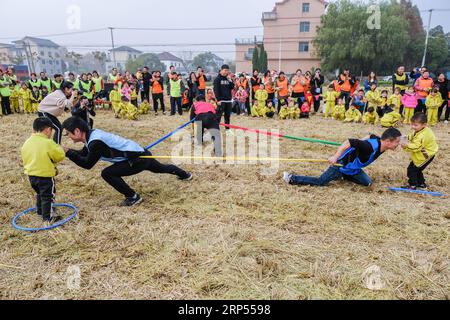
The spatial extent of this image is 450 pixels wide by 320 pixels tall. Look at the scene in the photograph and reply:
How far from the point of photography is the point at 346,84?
1095 centimetres

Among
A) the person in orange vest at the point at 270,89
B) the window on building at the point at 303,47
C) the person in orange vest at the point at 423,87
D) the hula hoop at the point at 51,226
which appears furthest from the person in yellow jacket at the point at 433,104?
the window on building at the point at 303,47

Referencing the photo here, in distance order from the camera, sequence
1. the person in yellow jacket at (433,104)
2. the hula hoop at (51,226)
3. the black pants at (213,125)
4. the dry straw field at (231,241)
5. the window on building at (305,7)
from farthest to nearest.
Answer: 1. the window on building at (305,7)
2. the person in yellow jacket at (433,104)
3. the black pants at (213,125)
4. the hula hoop at (51,226)
5. the dry straw field at (231,241)

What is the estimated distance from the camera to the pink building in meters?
42.0

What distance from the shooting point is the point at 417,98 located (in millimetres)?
9531

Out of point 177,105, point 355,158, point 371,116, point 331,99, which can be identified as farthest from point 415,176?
point 177,105

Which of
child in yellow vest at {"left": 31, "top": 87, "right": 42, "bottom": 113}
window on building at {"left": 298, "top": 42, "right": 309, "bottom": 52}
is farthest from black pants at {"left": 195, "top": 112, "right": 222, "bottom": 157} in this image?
window on building at {"left": 298, "top": 42, "right": 309, "bottom": 52}

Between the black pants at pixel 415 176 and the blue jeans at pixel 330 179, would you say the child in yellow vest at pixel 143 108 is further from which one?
the black pants at pixel 415 176

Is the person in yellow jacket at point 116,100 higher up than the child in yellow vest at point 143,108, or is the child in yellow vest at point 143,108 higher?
the person in yellow jacket at point 116,100

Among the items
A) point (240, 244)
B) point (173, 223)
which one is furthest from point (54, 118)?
point (240, 244)

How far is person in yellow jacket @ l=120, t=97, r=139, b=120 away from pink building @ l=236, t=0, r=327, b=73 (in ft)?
116

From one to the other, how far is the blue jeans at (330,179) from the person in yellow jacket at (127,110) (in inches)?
283

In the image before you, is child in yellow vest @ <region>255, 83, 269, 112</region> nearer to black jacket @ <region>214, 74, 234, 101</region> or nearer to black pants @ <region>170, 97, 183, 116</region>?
black pants @ <region>170, 97, 183, 116</region>

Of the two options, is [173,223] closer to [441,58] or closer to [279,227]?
[279,227]

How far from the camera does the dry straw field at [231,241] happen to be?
258cm
